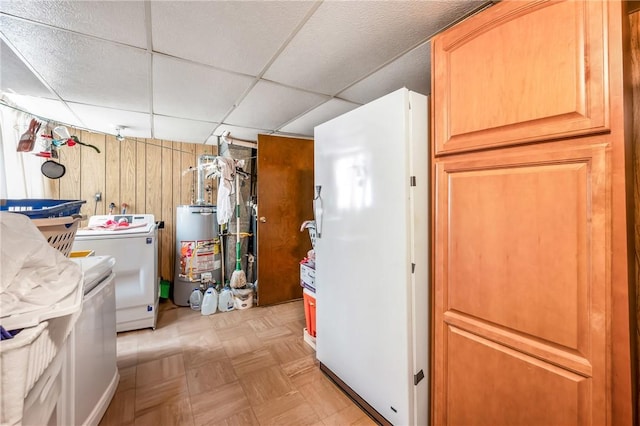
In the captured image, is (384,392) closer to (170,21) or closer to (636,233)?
(636,233)

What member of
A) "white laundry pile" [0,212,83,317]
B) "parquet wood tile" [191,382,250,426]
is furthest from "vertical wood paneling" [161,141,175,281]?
Result: "white laundry pile" [0,212,83,317]

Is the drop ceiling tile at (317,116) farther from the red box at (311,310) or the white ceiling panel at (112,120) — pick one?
the red box at (311,310)

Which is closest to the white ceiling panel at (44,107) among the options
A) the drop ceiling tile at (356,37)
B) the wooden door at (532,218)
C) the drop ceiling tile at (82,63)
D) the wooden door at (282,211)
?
the drop ceiling tile at (82,63)

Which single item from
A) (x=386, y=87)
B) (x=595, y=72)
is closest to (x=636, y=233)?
(x=595, y=72)

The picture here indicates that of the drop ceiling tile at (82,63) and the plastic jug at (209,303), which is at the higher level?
the drop ceiling tile at (82,63)

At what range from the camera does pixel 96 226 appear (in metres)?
2.58

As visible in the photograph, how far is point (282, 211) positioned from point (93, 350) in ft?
6.88

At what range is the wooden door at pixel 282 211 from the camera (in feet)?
10.0

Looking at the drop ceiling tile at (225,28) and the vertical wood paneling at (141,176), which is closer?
the drop ceiling tile at (225,28)

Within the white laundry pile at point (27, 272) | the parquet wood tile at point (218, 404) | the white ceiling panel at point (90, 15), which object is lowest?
the parquet wood tile at point (218, 404)

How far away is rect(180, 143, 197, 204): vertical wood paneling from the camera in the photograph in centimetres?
356

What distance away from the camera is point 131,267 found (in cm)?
243

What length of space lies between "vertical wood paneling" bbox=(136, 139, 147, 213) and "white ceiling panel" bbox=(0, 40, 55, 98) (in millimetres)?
1335

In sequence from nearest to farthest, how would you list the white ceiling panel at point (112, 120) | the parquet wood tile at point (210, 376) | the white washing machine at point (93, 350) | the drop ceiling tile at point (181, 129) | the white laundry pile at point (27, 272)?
→ the white laundry pile at point (27, 272)
the white washing machine at point (93, 350)
the parquet wood tile at point (210, 376)
the white ceiling panel at point (112, 120)
the drop ceiling tile at point (181, 129)
